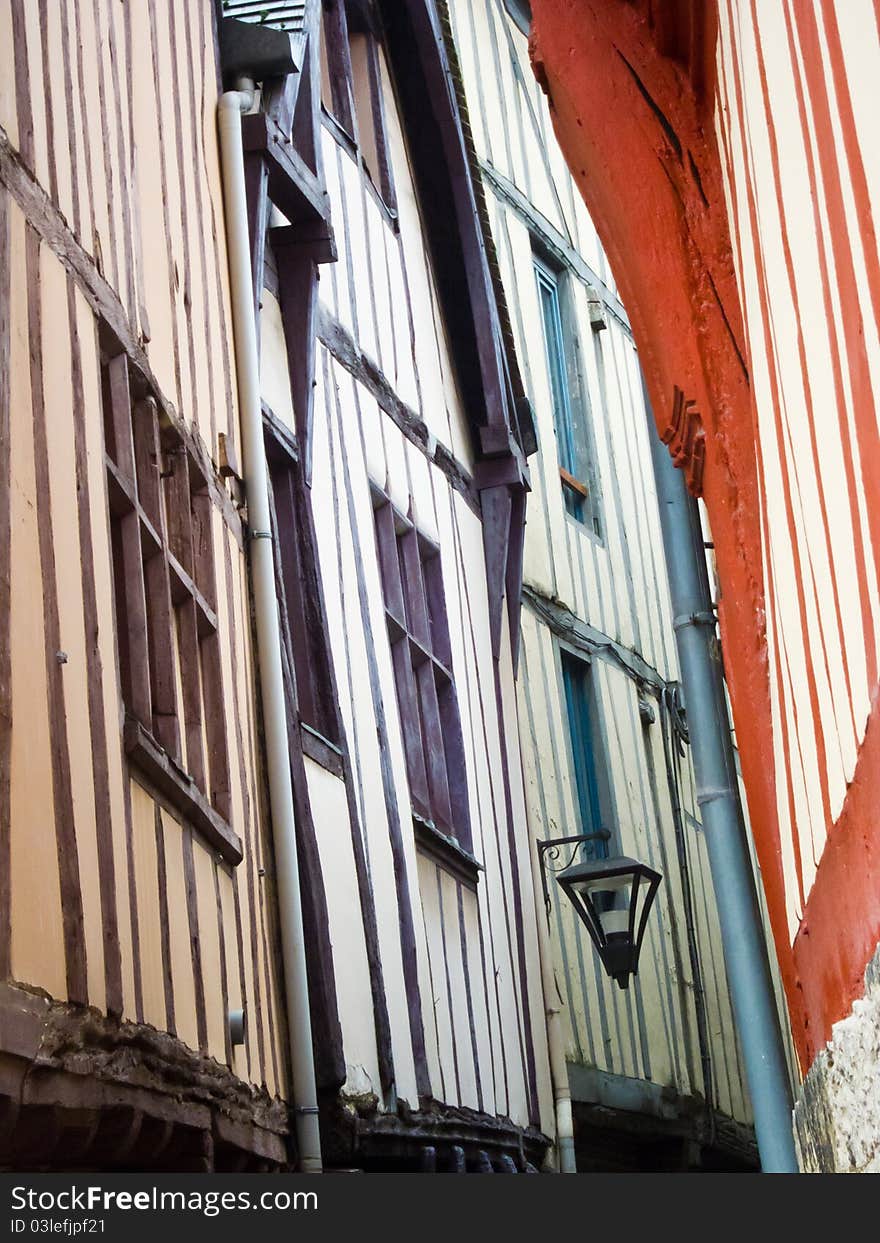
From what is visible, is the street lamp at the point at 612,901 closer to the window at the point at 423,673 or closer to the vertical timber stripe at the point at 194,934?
the window at the point at 423,673

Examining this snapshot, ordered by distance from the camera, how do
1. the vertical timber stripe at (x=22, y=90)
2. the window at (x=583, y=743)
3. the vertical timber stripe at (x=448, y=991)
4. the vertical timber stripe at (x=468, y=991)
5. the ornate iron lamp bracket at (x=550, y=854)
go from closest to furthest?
1. the vertical timber stripe at (x=22, y=90)
2. the vertical timber stripe at (x=448, y=991)
3. the vertical timber stripe at (x=468, y=991)
4. the ornate iron lamp bracket at (x=550, y=854)
5. the window at (x=583, y=743)

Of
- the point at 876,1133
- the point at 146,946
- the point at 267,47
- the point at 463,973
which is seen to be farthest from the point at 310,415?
the point at 876,1133

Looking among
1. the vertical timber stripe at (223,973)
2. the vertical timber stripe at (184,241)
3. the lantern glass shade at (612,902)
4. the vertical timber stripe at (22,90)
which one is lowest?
the vertical timber stripe at (223,973)

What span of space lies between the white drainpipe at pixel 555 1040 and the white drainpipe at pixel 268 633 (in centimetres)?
298

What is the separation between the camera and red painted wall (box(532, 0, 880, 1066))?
14.7ft

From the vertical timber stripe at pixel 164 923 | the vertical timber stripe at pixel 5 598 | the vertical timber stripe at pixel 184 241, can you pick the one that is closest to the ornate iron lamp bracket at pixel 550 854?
the vertical timber stripe at pixel 184 241

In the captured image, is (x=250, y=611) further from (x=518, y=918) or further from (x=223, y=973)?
(x=518, y=918)

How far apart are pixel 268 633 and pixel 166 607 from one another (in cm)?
105

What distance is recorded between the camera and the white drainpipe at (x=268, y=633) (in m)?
5.32

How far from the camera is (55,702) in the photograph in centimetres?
364

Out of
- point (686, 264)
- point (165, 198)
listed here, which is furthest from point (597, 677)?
point (686, 264)

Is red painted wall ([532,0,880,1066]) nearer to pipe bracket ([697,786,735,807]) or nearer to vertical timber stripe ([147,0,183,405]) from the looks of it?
pipe bracket ([697,786,735,807])

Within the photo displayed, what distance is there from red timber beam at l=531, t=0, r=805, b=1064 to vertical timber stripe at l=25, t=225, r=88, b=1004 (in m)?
1.57

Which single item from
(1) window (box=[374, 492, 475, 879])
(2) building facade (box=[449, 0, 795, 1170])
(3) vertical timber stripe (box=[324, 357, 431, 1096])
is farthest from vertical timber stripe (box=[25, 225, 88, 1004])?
(2) building facade (box=[449, 0, 795, 1170])
